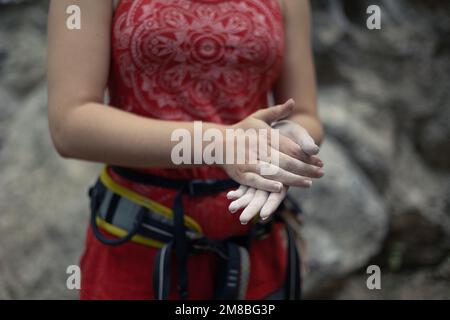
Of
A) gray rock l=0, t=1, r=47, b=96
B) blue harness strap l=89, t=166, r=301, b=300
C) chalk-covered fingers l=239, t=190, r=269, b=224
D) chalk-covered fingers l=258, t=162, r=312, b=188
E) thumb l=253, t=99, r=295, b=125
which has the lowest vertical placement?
blue harness strap l=89, t=166, r=301, b=300

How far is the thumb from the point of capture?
652 mm

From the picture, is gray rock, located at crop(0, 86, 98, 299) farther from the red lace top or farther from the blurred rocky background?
the red lace top

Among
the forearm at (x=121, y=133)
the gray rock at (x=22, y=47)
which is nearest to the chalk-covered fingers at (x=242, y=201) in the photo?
the forearm at (x=121, y=133)

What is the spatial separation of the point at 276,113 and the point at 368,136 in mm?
1318

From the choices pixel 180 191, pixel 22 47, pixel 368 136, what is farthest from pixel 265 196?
pixel 22 47

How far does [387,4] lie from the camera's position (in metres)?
1.92

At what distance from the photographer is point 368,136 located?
1896mm

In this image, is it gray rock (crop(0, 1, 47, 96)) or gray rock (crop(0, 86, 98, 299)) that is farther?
gray rock (crop(0, 1, 47, 96))

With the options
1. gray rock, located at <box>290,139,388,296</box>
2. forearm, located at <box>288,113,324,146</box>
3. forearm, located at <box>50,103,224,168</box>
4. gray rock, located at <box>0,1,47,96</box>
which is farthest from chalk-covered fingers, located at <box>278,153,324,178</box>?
gray rock, located at <box>0,1,47,96</box>

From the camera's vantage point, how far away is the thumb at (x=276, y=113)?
25.7 inches

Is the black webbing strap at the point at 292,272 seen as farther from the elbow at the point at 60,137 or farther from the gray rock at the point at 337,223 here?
the gray rock at the point at 337,223

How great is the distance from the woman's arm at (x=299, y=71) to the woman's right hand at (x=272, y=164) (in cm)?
21

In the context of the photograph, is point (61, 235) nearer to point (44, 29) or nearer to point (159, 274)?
point (44, 29)

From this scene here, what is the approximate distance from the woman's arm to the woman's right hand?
215mm
